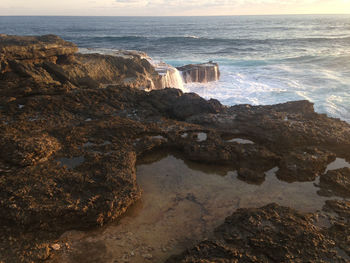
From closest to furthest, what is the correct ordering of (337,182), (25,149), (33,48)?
(25,149), (337,182), (33,48)

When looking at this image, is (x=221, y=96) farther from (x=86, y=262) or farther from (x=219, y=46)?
(x=219, y=46)

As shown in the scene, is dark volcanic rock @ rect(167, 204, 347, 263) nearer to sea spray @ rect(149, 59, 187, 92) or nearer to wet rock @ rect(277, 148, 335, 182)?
wet rock @ rect(277, 148, 335, 182)

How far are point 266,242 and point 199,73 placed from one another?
1251cm

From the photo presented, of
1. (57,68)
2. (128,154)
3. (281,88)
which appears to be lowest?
(281,88)

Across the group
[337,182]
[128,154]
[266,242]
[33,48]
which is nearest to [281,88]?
[337,182]

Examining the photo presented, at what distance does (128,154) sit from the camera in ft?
13.0

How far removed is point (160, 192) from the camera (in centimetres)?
366

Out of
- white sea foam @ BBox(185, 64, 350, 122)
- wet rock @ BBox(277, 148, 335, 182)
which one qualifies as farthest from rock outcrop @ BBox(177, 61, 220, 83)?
wet rock @ BBox(277, 148, 335, 182)

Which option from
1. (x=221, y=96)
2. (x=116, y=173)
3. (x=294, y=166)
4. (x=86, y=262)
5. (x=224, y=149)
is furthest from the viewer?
(x=221, y=96)

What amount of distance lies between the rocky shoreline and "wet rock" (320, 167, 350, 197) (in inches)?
0.7

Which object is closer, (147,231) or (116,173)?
(147,231)

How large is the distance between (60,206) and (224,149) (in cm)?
258

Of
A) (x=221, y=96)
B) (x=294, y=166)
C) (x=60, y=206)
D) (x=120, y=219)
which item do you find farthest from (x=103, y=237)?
(x=221, y=96)

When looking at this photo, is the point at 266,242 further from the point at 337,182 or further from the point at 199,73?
the point at 199,73
